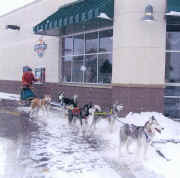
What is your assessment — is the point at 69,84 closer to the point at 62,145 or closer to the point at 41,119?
the point at 41,119

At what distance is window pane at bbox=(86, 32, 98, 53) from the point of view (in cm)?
1385

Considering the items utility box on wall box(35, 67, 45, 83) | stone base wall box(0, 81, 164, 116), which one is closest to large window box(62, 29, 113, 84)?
stone base wall box(0, 81, 164, 116)

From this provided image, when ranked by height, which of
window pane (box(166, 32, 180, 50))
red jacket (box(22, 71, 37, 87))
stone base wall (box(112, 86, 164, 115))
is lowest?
stone base wall (box(112, 86, 164, 115))

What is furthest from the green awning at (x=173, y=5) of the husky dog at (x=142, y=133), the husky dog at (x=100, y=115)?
the husky dog at (x=142, y=133)

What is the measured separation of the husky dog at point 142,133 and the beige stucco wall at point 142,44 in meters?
4.73

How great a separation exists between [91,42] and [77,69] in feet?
6.38

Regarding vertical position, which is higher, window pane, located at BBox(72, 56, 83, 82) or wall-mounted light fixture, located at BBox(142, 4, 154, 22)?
wall-mounted light fixture, located at BBox(142, 4, 154, 22)

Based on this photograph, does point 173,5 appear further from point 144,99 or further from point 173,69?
point 144,99

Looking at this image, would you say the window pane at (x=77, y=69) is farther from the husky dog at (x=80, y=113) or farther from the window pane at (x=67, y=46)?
the husky dog at (x=80, y=113)

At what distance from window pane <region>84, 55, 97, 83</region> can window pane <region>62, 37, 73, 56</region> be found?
1807 mm

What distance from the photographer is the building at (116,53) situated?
10.9 m

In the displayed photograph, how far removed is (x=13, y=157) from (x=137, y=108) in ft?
19.7

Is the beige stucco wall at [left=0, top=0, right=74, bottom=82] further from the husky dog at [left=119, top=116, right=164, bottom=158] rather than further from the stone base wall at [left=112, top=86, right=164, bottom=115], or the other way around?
the husky dog at [left=119, top=116, right=164, bottom=158]

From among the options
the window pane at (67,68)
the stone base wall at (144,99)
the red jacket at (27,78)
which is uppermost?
the window pane at (67,68)
